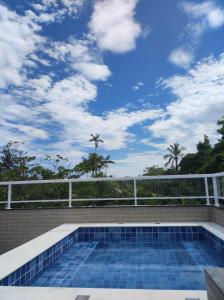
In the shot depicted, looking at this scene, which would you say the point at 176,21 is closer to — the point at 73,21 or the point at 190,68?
the point at 190,68

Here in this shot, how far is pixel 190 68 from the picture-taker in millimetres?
9148

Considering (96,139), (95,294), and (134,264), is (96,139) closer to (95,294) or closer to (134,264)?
(134,264)

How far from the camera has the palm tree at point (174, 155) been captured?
32750 millimetres

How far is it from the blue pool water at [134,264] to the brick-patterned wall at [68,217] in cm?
79

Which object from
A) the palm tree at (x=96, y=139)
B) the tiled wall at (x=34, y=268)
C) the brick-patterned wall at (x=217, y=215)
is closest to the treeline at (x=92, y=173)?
the palm tree at (x=96, y=139)

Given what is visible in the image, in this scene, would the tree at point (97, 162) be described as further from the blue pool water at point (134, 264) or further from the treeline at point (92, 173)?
the blue pool water at point (134, 264)

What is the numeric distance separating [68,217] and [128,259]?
2460 millimetres

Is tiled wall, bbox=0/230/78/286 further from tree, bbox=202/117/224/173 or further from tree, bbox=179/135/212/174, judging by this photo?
tree, bbox=179/135/212/174

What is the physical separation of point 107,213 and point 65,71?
5.86 m

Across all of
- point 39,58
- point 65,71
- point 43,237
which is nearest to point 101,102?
point 65,71

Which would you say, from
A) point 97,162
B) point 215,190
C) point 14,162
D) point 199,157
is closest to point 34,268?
point 215,190

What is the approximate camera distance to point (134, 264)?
3574 millimetres

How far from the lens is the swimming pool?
2.87 meters

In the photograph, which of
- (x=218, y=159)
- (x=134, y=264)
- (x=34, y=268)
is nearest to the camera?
(x=34, y=268)
